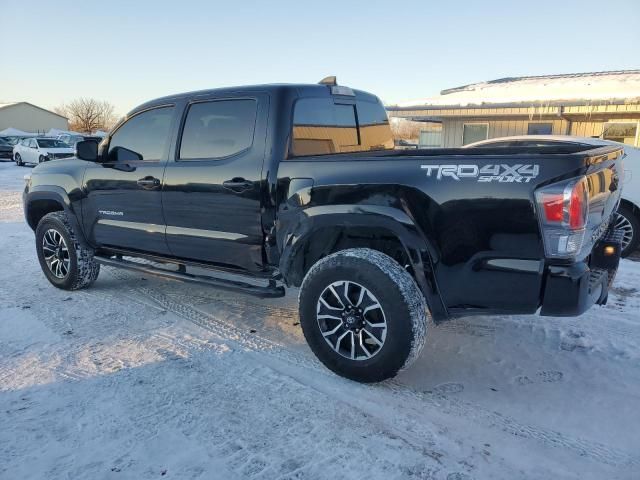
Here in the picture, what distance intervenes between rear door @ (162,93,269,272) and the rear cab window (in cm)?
29

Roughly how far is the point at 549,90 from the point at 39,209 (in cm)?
1412

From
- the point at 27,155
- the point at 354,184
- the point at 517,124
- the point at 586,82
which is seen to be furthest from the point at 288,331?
the point at 27,155

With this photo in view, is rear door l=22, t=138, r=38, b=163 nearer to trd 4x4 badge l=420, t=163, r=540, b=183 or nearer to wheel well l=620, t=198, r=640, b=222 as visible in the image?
wheel well l=620, t=198, r=640, b=222

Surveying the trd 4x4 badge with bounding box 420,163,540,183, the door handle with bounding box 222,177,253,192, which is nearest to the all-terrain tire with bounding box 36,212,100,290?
the door handle with bounding box 222,177,253,192

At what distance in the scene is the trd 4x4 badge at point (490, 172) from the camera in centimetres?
263

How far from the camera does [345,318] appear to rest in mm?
3248

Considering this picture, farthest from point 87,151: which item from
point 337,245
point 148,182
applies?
point 337,245

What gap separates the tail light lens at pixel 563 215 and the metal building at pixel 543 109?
11.7m

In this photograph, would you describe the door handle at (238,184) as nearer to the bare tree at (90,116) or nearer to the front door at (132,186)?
the front door at (132,186)

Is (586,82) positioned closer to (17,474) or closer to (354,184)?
(354,184)

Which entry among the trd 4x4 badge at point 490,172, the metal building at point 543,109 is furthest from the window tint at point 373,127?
the metal building at point 543,109

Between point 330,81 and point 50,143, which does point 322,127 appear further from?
point 50,143

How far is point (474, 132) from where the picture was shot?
50.1ft

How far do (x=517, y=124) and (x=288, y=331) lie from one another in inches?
497
